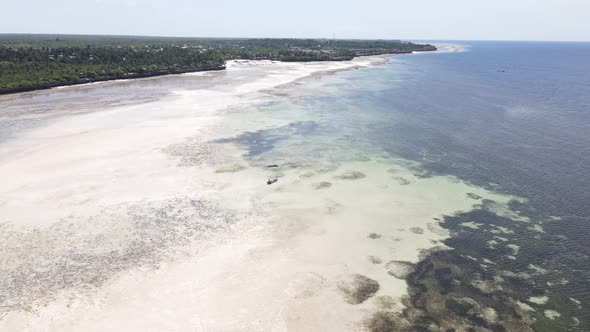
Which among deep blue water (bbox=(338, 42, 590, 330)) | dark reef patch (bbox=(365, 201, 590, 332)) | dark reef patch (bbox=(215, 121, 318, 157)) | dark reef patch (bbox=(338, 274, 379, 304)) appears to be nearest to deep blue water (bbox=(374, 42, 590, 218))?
deep blue water (bbox=(338, 42, 590, 330))

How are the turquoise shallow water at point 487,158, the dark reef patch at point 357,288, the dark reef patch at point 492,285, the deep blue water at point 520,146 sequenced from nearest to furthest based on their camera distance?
the dark reef patch at point 492,285 < the dark reef patch at point 357,288 < the turquoise shallow water at point 487,158 < the deep blue water at point 520,146

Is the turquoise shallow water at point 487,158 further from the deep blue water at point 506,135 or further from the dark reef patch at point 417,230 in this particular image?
the dark reef patch at point 417,230

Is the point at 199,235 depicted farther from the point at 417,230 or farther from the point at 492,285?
the point at 492,285

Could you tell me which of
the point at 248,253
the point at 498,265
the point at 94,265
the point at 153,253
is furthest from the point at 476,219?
the point at 94,265

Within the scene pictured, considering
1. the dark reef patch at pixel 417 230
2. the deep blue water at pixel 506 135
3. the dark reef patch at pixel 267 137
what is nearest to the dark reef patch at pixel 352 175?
the deep blue water at pixel 506 135

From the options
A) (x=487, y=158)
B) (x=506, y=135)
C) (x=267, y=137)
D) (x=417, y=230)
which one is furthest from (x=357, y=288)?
(x=506, y=135)

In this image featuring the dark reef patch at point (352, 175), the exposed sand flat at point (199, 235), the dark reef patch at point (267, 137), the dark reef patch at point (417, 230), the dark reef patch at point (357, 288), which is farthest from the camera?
the dark reef patch at point (267, 137)

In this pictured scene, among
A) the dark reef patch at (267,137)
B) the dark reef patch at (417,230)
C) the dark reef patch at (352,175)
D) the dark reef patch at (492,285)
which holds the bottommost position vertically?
the dark reef patch at (492,285)

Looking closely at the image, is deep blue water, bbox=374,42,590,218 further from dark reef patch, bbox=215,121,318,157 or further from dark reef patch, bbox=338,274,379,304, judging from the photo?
dark reef patch, bbox=338,274,379,304
